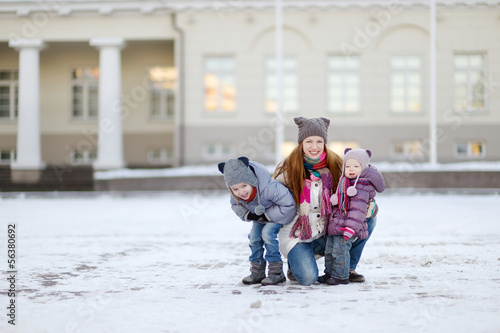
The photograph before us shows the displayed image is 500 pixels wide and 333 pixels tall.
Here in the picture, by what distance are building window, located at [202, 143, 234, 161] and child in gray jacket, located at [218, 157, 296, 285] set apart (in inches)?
633

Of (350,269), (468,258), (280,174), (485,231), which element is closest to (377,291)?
(350,269)

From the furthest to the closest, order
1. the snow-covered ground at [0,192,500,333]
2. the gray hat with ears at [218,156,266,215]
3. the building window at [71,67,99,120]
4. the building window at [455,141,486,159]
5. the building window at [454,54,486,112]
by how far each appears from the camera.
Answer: the building window at [71,67,99,120] → the building window at [454,54,486,112] → the building window at [455,141,486,159] → the gray hat with ears at [218,156,266,215] → the snow-covered ground at [0,192,500,333]

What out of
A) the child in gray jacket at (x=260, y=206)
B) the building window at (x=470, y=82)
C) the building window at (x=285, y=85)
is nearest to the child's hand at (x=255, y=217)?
the child in gray jacket at (x=260, y=206)

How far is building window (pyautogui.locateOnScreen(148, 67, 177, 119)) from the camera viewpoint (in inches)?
936

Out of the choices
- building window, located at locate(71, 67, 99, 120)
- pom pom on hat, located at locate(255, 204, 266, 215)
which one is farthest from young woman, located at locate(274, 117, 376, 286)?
building window, located at locate(71, 67, 99, 120)

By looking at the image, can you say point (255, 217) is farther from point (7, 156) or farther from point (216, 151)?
point (7, 156)

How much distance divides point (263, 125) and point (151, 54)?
218 inches

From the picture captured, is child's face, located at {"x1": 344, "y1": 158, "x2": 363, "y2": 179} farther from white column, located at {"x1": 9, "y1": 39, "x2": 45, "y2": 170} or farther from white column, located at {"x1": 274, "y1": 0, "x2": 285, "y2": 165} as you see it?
white column, located at {"x1": 9, "y1": 39, "x2": 45, "y2": 170}

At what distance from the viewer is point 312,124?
5113mm

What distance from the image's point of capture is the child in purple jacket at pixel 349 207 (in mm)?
4871

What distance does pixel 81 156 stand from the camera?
23641 millimetres

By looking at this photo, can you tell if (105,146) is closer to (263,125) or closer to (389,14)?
(263,125)

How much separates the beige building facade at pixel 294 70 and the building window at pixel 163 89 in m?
2.17

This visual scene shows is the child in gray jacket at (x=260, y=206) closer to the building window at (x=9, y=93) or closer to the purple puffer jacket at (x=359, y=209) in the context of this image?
the purple puffer jacket at (x=359, y=209)
